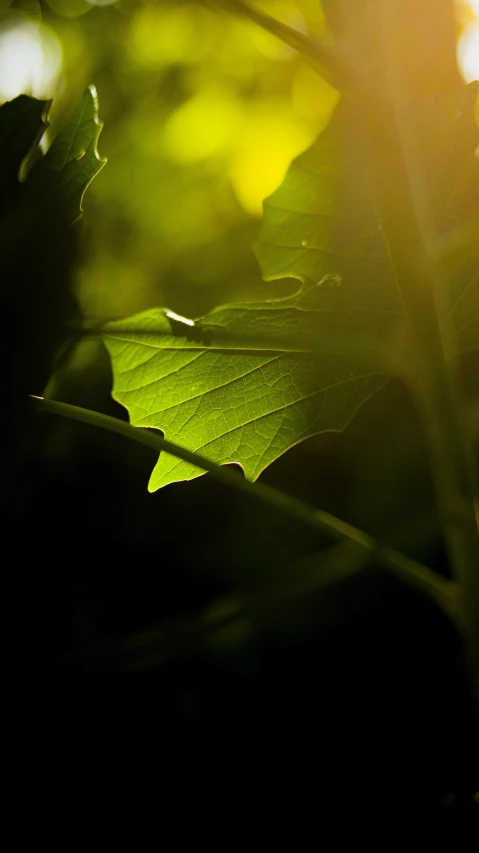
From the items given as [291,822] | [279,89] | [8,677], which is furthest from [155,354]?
[279,89]

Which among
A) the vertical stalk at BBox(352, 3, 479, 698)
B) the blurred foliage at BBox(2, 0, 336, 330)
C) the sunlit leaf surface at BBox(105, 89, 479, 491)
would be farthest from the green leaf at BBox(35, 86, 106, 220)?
the blurred foliage at BBox(2, 0, 336, 330)

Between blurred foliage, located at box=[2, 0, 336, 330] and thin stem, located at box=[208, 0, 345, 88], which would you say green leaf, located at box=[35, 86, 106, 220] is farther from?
blurred foliage, located at box=[2, 0, 336, 330]

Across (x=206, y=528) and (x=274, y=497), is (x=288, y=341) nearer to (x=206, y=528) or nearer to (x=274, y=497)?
(x=274, y=497)

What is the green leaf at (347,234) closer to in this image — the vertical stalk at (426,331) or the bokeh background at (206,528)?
the vertical stalk at (426,331)

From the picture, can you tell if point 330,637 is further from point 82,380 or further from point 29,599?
point 82,380

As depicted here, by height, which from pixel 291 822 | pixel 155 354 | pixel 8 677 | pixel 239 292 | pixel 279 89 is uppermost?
pixel 279 89

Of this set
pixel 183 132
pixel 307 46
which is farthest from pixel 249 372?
pixel 183 132

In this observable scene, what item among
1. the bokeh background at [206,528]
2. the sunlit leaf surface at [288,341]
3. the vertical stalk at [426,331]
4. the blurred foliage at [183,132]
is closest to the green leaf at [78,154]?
the sunlit leaf surface at [288,341]
